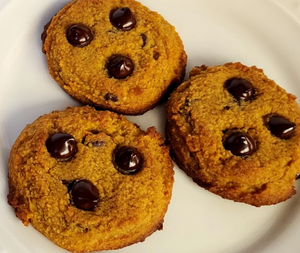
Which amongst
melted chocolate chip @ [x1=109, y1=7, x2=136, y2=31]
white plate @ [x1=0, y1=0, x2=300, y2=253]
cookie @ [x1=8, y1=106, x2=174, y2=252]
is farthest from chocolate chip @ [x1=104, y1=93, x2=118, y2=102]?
melted chocolate chip @ [x1=109, y1=7, x2=136, y2=31]

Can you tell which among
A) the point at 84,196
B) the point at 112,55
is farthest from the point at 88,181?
the point at 112,55

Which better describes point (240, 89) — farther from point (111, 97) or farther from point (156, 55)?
point (111, 97)

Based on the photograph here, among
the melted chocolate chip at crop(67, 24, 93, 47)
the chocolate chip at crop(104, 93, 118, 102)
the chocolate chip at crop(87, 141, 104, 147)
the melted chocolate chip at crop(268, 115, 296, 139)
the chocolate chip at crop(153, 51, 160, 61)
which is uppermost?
the melted chocolate chip at crop(67, 24, 93, 47)

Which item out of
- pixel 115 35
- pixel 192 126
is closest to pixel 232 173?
pixel 192 126

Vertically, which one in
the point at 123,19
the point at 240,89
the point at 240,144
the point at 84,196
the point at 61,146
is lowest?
the point at 84,196

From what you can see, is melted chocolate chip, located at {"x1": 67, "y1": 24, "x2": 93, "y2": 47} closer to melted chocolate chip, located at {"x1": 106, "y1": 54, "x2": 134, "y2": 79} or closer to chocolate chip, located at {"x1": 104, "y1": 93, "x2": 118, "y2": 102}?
melted chocolate chip, located at {"x1": 106, "y1": 54, "x2": 134, "y2": 79}
